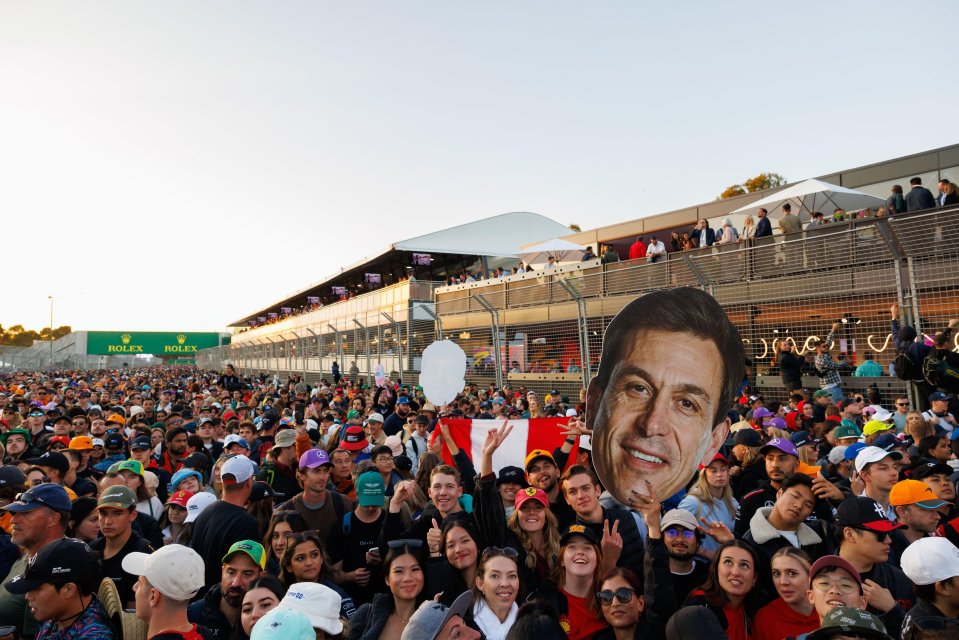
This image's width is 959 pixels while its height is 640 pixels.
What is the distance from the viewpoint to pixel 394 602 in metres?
3.63

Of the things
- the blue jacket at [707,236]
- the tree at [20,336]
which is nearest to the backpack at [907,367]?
the blue jacket at [707,236]

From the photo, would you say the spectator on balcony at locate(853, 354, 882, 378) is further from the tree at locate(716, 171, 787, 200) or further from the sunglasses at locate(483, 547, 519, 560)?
the tree at locate(716, 171, 787, 200)

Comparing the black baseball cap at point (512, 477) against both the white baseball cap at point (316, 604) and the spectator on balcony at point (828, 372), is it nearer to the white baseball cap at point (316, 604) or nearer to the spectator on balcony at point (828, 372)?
the white baseball cap at point (316, 604)

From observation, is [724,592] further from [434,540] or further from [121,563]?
[121,563]

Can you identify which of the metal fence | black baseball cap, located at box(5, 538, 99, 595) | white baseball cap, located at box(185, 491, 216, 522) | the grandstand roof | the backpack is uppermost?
the grandstand roof

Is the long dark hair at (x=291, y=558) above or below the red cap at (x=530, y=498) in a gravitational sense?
below

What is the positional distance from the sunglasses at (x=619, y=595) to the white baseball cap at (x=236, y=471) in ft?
9.66

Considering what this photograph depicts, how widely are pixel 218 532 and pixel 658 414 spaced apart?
3543mm

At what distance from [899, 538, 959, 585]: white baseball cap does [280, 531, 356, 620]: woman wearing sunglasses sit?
10.5ft

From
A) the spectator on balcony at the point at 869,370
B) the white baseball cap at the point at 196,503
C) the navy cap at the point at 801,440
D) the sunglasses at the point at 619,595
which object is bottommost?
the sunglasses at the point at 619,595

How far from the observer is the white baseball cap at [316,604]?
305cm

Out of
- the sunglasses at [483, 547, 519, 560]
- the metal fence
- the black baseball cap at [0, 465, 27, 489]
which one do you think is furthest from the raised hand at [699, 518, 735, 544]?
the metal fence

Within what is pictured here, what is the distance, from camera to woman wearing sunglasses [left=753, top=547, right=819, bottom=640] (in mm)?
3311

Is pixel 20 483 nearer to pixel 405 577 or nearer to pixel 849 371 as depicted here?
pixel 405 577
